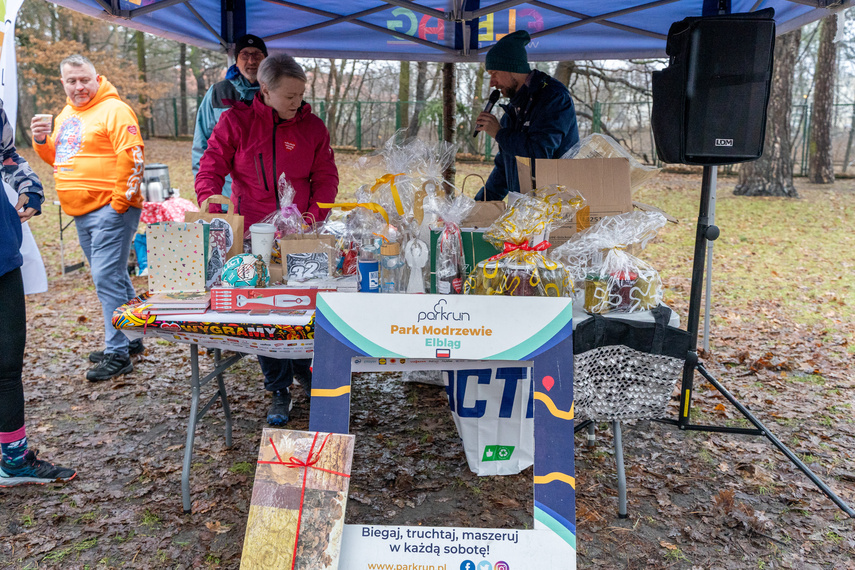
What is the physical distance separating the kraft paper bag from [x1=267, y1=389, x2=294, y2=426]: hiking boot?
97cm

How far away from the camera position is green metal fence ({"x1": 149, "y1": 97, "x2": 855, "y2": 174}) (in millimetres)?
13703

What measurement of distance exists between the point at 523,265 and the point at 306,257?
2.79 feet

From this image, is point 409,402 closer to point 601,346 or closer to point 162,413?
point 162,413

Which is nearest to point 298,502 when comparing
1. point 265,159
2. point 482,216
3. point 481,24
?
point 482,216

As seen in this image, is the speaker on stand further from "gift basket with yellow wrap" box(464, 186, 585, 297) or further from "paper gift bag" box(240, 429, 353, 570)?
"paper gift bag" box(240, 429, 353, 570)

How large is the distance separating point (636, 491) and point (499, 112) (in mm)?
12076

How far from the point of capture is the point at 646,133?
15.0 meters

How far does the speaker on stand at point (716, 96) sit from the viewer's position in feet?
8.04

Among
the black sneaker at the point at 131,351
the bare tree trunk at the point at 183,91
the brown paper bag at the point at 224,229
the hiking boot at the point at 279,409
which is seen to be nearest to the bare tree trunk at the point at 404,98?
the bare tree trunk at the point at 183,91

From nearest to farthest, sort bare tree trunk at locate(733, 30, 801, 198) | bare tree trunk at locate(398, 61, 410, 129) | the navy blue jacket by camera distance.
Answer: the navy blue jacket
bare tree trunk at locate(733, 30, 801, 198)
bare tree trunk at locate(398, 61, 410, 129)

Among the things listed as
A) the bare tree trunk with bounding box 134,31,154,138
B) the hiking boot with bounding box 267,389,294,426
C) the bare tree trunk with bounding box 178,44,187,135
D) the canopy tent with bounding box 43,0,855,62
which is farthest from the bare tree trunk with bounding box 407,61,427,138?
the hiking boot with bounding box 267,389,294,426

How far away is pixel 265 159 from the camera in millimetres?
3182

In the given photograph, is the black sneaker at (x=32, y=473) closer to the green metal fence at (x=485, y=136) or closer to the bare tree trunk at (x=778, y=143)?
the green metal fence at (x=485, y=136)

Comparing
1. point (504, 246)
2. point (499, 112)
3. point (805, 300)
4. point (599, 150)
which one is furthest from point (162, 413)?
point (499, 112)
